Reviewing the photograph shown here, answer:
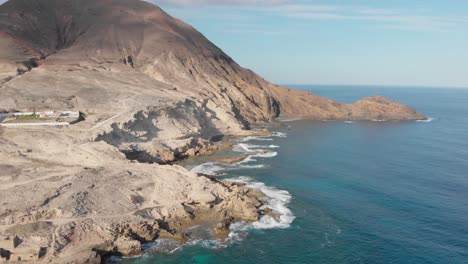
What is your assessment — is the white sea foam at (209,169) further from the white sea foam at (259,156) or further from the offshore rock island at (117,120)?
the white sea foam at (259,156)

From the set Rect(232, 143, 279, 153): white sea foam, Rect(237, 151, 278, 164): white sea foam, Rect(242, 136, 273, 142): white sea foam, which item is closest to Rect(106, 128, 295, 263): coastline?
Rect(237, 151, 278, 164): white sea foam

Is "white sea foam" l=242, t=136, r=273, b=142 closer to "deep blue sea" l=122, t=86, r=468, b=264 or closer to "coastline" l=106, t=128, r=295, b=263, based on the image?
"deep blue sea" l=122, t=86, r=468, b=264

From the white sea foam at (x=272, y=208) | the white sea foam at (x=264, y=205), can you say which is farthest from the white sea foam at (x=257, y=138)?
the white sea foam at (x=272, y=208)

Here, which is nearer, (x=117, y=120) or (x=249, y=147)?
(x=117, y=120)

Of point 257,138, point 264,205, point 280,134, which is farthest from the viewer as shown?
point 280,134

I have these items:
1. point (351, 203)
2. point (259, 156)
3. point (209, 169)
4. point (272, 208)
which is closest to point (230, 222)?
point (272, 208)

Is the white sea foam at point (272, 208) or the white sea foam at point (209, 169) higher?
the white sea foam at point (209, 169)

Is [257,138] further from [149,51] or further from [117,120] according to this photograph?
[149,51]
